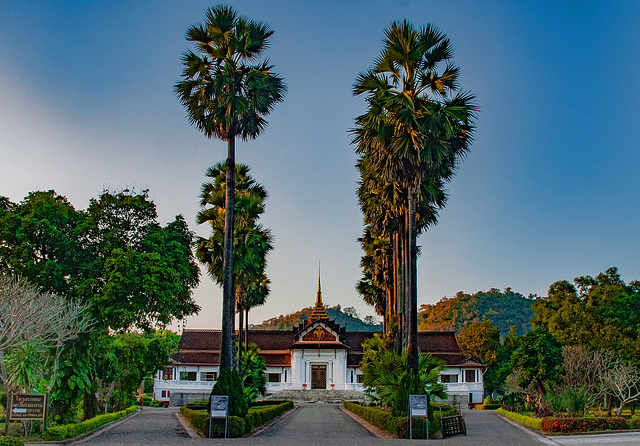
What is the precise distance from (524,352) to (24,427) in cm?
2435

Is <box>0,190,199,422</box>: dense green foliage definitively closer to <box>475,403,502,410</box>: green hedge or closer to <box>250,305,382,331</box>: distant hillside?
<box>475,403,502,410</box>: green hedge

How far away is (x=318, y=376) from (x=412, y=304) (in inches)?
1676

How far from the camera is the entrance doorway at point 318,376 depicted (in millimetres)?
61000

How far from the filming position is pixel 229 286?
68.8ft

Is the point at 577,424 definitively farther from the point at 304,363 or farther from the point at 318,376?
the point at 304,363

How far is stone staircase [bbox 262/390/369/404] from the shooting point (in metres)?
57.2

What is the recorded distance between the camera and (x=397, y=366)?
21156mm

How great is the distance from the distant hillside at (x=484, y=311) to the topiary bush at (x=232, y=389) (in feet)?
400

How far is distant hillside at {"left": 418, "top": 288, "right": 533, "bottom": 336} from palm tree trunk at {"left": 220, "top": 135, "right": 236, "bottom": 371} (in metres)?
121

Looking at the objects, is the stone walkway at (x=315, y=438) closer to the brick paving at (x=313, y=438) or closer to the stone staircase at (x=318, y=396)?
the brick paving at (x=313, y=438)

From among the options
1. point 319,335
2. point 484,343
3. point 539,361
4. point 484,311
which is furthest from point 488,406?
point 484,311

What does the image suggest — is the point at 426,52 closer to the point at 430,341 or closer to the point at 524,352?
the point at 524,352

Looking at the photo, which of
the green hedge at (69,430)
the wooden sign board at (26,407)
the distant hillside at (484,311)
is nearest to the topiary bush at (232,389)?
the green hedge at (69,430)

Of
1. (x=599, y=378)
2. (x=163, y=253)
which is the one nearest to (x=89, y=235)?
(x=163, y=253)
